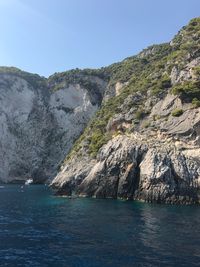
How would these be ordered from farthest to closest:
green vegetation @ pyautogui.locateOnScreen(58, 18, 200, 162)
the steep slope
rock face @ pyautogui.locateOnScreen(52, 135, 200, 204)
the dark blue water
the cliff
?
green vegetation @ pyautogui.locateOnScreen(58, 18, 200, 162) < the cliff < the steep slope < rock face @ pyautogui.locateOnScreen(52, 135, 200, 204) < the dark blue water

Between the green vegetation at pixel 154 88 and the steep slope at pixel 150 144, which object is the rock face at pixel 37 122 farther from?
the steep slope at pixel 150 144

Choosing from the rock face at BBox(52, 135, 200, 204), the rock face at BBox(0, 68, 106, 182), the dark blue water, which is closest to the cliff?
the rock face at BBox(52, 135, 200, 204)

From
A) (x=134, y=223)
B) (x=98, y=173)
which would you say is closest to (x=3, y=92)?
(x=98, y=173)

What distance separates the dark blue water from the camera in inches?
1019

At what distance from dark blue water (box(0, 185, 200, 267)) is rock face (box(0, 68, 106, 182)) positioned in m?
82.4

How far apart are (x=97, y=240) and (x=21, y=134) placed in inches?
4460

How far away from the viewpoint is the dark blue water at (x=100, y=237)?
25891 mm

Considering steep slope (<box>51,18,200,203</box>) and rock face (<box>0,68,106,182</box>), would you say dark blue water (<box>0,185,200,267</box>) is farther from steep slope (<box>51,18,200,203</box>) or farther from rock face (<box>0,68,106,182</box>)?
rock face (<box>0,68,106,182</box>)

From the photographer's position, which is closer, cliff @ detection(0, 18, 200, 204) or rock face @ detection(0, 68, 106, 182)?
cliff @ detection(0, 18, 200, 204)

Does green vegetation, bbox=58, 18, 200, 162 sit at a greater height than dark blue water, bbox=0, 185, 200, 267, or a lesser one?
greater

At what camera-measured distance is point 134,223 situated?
40062 millimetres

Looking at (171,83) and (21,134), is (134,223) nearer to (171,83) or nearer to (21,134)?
(171,83)

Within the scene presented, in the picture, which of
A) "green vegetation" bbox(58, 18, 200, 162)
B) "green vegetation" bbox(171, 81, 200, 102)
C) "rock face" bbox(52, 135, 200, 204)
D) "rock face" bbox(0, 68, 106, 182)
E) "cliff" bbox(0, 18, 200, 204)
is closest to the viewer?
"rock face" bbox(52, 135, 200, 204)

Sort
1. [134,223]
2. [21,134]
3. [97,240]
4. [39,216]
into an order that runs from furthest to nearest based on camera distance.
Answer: [21,134] → [39,216] → [134,223] → [97,240]
